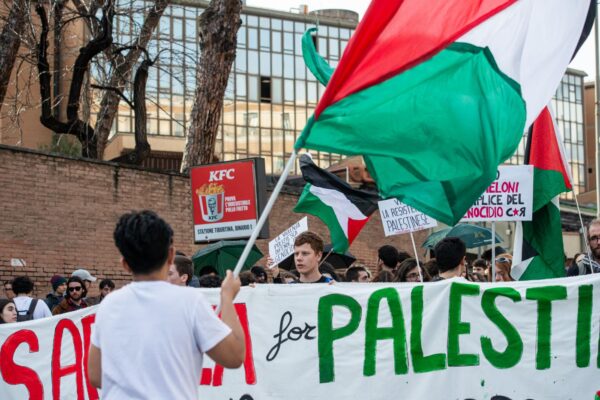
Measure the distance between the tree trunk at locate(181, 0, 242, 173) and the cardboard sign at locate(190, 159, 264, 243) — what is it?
5.24 meters

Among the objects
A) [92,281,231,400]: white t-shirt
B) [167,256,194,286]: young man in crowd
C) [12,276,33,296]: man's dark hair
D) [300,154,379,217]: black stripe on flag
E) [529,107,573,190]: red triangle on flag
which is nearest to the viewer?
[92,281,231,400]: white t-shirt

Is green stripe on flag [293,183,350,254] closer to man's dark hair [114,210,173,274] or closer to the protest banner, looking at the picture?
the protest banner

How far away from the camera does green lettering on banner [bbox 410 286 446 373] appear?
22.4ft

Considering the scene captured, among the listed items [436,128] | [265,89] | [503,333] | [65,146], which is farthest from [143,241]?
[265,89]

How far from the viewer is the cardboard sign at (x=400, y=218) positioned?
36.8 feet

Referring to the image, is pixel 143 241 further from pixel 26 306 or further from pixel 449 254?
pixel 26 306

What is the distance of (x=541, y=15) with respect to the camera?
21.1 feet

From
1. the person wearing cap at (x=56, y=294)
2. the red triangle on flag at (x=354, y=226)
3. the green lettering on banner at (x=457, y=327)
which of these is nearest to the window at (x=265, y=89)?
the person wearing cap at (x=56, y=294)

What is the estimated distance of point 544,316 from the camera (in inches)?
269

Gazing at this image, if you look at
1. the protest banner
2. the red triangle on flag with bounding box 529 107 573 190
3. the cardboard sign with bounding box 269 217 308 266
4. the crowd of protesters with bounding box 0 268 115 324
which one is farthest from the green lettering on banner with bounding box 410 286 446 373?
the cardboard sign with bounding box 269 217 308 266

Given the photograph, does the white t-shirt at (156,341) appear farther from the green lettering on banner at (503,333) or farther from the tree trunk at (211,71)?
the tree trunk at (211,71)

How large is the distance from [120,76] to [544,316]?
1679 centimetres

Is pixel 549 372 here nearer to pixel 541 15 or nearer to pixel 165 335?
pixel 541 15

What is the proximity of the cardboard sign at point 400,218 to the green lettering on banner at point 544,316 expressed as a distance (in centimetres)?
412
